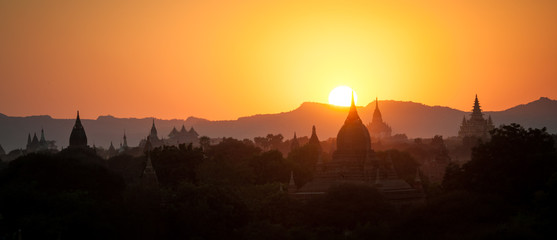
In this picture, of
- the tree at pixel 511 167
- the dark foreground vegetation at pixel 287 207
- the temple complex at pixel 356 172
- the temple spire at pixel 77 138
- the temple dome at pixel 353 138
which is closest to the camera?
the dark foreground vegetation at pixel 287 207

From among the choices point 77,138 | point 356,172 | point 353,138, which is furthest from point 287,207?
point 77,138

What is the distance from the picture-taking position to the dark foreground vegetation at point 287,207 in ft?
171

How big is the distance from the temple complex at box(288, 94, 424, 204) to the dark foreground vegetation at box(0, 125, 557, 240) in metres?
3.74

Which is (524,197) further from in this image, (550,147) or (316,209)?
(316,209)

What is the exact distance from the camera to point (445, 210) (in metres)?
55.4

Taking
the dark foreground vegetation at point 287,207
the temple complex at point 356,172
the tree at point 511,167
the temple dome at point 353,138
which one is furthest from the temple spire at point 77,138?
the tree at point 511,167

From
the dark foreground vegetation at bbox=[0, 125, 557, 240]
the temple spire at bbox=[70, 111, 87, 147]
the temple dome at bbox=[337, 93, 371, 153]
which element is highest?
the temple spire at bbox=[70, 111, 87, 147]

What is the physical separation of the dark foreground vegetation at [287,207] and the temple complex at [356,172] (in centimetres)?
374

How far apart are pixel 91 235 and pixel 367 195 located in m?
18.4

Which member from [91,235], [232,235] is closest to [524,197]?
[232,235]

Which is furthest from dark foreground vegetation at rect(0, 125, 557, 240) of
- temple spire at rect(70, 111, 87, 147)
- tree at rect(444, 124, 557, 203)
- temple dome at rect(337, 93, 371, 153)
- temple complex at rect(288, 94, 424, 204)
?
temple spire at rect(70, 111, 87, 147)

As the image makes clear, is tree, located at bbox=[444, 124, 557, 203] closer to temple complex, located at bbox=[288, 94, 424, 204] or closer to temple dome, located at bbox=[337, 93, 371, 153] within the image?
temple complex, located at bbox=[288, 94, 424, 204]

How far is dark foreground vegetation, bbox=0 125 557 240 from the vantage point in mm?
51969

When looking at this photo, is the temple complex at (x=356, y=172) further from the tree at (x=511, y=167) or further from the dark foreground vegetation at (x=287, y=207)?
the tree at (x=511, y=167)
